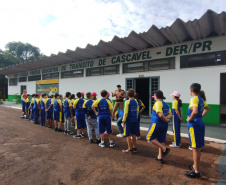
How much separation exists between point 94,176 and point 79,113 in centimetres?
314

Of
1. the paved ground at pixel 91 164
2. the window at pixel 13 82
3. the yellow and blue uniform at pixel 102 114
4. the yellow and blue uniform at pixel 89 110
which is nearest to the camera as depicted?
the paved ground at pixel 91 164

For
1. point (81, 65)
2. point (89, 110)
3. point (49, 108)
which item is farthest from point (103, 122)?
point (81, 65)

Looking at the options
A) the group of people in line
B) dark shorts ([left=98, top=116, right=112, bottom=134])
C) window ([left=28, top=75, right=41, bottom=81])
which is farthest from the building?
window ([left=28, top=75, right=41, bottom=81])

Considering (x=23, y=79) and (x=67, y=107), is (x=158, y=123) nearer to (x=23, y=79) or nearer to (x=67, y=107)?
(x=67, y=107)

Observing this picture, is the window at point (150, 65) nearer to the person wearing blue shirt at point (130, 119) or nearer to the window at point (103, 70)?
the window at point (103, 70)

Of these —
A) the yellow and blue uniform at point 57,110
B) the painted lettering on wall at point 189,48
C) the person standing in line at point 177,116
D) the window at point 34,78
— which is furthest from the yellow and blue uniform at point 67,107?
the window at point 34,78

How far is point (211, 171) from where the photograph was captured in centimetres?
346

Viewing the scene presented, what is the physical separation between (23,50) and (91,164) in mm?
46733

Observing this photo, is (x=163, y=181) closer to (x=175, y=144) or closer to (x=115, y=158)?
(x=115, y=158)

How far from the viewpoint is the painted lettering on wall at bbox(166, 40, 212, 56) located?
794cm

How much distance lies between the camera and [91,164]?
384cm

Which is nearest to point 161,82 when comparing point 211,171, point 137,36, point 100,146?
point 137,36

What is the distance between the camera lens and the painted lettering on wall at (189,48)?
7941mm

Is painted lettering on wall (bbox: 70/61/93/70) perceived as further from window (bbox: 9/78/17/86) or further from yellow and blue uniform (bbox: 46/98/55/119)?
window (bbox: 9/78/17/86)
